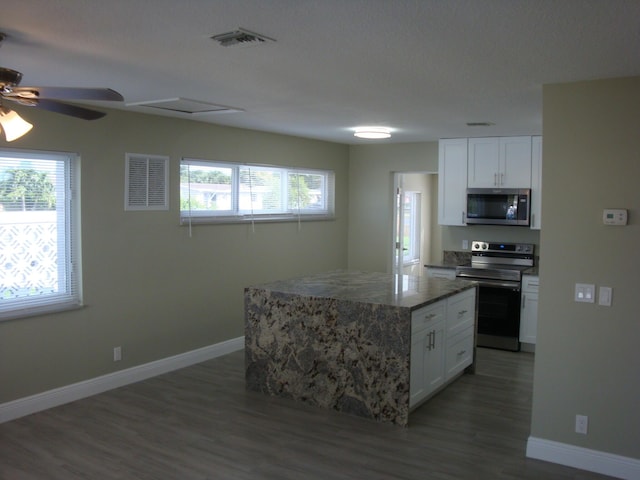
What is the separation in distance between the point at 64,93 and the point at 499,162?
5.19 meters

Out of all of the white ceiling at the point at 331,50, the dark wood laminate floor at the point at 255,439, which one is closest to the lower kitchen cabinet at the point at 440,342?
the dark wood laminate floor at the point at 255,439

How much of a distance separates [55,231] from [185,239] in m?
1.29

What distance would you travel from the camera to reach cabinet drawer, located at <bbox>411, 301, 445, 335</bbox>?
4.21m

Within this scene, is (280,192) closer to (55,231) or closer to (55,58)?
(55,231)

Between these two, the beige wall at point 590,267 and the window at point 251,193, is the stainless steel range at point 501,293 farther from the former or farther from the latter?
the beige wall at point 590,267

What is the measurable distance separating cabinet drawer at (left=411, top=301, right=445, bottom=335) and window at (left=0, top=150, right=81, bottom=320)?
2729 millimetres

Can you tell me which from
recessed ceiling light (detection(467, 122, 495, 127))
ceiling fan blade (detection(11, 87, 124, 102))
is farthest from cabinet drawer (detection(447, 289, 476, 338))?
ceiling fan blade (detection(11, 87, 124, 102))

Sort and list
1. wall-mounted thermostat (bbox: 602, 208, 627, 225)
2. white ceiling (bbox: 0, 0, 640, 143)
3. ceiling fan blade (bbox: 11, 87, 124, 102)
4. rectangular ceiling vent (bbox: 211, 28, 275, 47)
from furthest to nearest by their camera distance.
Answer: wall-mounted thermostat (bbox: 602, 208, 627, 225), rectangular ceiling vent (bbox: 211, 28, 275, 47), ceiling fan blade (bbox: 11, 87, 124, 102), white ceiling (bbox: 0, 0, 640, 143)

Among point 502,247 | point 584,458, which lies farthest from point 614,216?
point 502,247

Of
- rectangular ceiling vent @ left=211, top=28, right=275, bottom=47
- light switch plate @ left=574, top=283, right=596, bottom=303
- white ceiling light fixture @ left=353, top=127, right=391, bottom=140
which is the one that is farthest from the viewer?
white ceiling light fixture @ left=353, top=127, right=391, bottom=140

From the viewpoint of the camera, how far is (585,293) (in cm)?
354

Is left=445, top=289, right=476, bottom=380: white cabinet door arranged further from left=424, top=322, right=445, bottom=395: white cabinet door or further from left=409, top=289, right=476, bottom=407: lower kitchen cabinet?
left=424, top=322, right=445, bottom=395: white cabinet door

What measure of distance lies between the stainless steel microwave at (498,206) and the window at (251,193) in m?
1.90

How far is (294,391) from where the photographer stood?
4.67 meters
